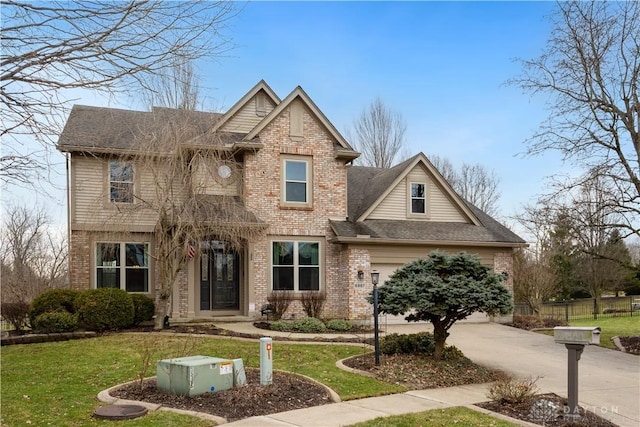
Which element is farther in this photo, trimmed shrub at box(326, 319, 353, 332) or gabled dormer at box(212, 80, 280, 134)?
gabled dormer at box(212, 80, 280, 134)

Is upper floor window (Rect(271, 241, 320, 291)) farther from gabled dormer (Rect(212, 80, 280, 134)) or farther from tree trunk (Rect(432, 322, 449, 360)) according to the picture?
tree trunk (Rect(432, 322, 449, 360))

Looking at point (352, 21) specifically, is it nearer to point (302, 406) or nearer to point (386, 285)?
point (386, 285)

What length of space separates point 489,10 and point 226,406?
9.72m

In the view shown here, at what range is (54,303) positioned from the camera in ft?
49.5

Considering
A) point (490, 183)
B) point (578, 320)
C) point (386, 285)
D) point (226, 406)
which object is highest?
point (490, 183)

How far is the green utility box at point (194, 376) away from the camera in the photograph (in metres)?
7.95

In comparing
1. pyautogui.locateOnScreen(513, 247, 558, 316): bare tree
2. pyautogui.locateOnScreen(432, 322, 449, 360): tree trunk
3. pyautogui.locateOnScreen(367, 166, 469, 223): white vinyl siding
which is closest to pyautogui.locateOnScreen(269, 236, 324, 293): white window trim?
pyautogui.locateOnScreen(367, 166, 469, 223): white vinyl siding

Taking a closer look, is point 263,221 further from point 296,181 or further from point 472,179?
point 472,179

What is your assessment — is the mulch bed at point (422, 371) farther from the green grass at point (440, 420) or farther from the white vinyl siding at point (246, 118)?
the white vinyl siding at point (246, 118)

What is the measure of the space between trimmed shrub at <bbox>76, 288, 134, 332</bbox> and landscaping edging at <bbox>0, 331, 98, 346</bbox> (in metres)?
0.43

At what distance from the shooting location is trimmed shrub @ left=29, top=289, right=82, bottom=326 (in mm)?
15000

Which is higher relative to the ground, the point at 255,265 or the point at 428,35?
the point at 428,35

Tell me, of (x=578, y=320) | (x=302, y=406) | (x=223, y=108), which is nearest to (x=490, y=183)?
(x=578, y=320)

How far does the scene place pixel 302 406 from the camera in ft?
26.0
